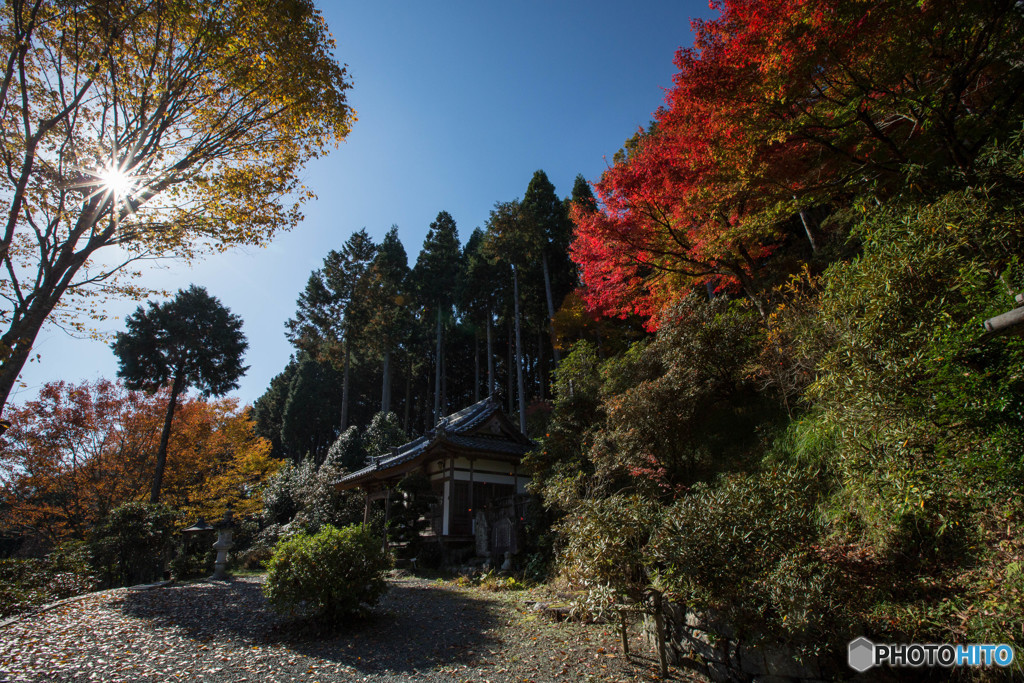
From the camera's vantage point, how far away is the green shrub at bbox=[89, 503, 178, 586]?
11586mm

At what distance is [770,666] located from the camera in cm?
367

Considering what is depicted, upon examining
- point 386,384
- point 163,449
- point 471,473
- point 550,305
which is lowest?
point 471,473

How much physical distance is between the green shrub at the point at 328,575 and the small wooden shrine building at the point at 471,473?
509 centimetres

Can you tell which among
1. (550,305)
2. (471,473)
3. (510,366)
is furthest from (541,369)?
(471,473)

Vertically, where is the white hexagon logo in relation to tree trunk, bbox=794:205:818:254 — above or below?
below

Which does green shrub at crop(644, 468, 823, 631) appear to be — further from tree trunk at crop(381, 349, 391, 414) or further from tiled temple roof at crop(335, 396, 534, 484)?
tree trunk at crop(381, 349, 391, 414)

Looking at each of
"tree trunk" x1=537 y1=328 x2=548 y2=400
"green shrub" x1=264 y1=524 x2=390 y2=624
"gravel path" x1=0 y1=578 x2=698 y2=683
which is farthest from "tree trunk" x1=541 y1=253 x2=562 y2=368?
"green shrub" x1=264 y1=524 x2=390 y2=624

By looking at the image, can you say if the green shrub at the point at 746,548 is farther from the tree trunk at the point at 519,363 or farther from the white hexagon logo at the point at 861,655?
the tree trunk at the point at 519,363

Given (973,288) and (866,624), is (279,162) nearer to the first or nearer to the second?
(973,288)

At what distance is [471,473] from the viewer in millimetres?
13836

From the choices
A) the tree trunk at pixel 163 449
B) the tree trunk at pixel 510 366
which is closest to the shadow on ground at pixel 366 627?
the tree trunk at pixel 163 449

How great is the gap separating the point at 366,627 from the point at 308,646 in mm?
873

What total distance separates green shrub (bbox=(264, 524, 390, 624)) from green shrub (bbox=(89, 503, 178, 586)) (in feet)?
29.0

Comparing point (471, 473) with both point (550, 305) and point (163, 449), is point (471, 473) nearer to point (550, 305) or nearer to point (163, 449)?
point (550, 305)
